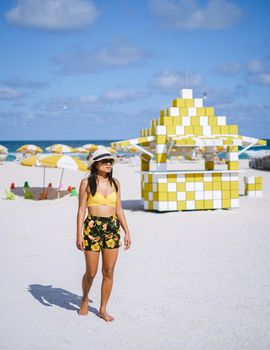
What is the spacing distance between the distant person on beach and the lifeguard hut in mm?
7616

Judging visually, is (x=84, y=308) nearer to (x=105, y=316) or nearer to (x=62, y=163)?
(x=105, y=316)

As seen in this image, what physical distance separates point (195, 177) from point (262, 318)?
8.10 m

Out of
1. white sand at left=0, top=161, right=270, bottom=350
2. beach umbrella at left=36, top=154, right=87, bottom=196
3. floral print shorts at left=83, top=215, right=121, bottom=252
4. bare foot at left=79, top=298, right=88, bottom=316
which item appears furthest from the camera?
beach umbrella at left=36, top=154, right=87, bottom=196

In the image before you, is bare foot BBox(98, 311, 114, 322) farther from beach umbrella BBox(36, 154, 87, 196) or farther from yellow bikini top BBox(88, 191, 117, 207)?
beach umbrella BBox(36, 154, 87, 196)

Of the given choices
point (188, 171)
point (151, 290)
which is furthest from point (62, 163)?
point (151, 290)

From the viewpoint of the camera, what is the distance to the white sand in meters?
4.16

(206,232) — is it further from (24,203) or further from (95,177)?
(24,203)

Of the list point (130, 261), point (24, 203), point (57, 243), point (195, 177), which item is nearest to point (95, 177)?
point (130, 261)

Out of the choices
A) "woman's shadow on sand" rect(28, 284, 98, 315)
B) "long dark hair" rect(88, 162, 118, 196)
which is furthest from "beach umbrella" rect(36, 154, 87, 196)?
"long dark hair" rect(88, 162, 118, 196)

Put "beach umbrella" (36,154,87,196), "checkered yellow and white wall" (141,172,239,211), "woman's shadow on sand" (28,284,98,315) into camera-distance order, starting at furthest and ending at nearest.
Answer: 1. "beach umbrella" (36,154,87,196)
2. "checkered yellow and white wall" (141,172,239,211)
3. "woman's shadow on sand" (28,284,98,315)

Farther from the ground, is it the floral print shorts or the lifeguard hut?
the lifeguard hut

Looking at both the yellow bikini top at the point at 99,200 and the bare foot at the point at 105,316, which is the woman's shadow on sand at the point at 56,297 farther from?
the yellow bikini top at the point at 99,200

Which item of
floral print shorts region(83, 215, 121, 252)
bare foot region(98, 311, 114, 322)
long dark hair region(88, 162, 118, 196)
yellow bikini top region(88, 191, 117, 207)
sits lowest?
bare foot region(98, 311, 114, 322)

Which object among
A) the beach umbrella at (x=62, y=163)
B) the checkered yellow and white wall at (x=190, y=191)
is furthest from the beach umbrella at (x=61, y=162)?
the checkered yellow and white wall at (x=190, y=191)
